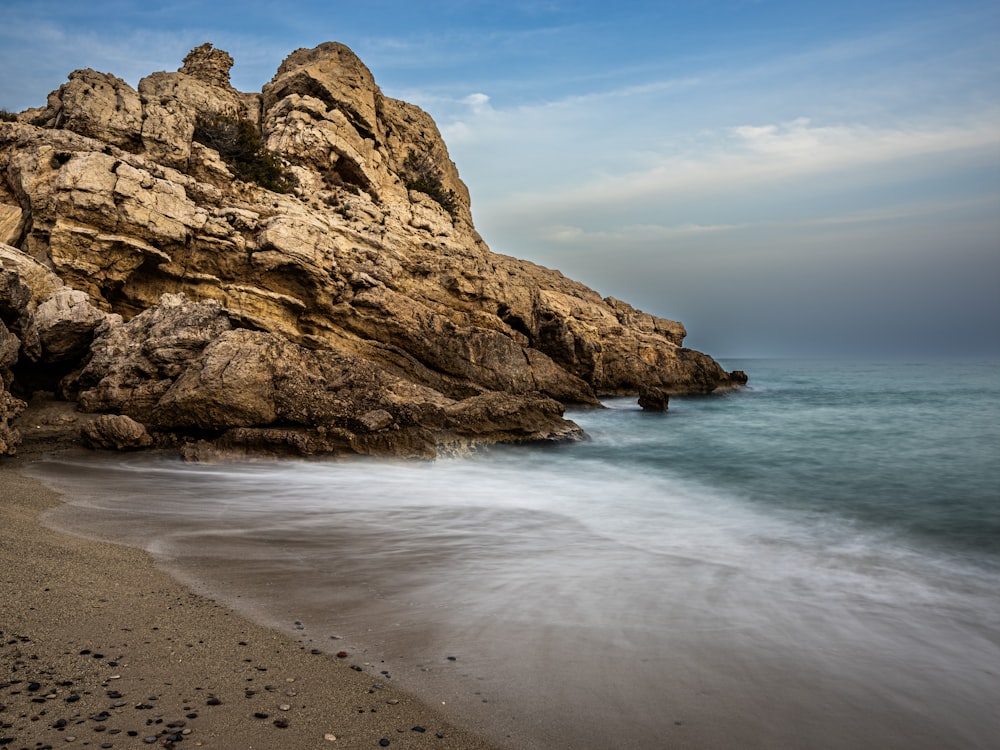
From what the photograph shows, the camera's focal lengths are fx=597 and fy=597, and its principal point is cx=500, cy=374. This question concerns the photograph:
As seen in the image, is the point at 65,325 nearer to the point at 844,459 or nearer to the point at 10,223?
the point at 10,223

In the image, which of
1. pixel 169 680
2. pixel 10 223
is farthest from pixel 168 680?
Result: pixel 10 223

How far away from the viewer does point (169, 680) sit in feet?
10.3

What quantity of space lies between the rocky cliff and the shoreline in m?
7.26

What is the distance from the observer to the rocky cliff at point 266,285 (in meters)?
11.8

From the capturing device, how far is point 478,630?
14.3 ft

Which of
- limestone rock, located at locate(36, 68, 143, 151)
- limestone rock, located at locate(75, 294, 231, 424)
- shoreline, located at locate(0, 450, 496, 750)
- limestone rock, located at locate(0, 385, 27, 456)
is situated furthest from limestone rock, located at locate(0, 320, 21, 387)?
limestone rock, located at locate(36, 68, 143, 151)

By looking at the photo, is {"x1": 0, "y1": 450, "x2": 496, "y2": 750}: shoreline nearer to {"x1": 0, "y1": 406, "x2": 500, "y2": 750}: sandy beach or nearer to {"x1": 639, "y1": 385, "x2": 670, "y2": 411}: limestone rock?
{"x1": 0, "y1": 406, "x2": 500, "y2": 750}: sandy beach

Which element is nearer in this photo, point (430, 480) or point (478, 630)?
point (478, 630)

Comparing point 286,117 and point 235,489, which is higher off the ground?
point 286,117

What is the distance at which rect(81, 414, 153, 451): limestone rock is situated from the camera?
1062 centimetres

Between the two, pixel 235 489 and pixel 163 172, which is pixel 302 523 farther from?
pixel 163 172

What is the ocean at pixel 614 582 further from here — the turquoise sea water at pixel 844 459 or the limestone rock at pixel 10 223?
the limestone rock at pixel 10 223

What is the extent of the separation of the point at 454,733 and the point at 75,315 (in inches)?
554

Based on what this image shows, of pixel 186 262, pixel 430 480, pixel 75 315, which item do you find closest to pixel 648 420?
pixel 430 480
